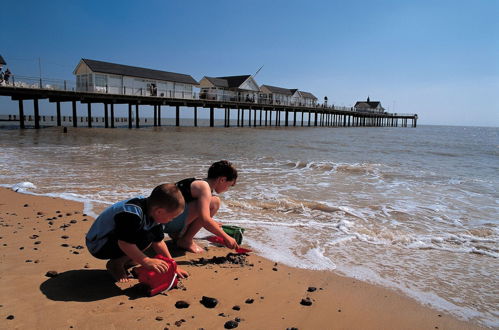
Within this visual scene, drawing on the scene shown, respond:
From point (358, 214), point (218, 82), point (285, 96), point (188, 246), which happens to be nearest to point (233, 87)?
point (218, 82)

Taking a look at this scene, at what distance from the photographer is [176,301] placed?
2439mm

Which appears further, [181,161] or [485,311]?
[181,161]

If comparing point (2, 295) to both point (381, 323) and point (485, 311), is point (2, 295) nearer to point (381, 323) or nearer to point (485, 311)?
point (381, 323)

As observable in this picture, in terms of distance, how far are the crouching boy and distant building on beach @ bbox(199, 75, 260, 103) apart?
145 feet

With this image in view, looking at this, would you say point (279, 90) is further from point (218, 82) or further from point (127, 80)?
point (127, 80)

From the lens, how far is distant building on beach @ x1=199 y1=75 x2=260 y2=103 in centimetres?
4719

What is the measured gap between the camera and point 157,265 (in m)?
2.47

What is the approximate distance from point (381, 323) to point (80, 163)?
9854mm

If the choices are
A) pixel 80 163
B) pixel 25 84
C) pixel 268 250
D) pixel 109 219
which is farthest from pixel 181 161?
pixel 25 84

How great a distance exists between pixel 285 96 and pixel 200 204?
2309 inches

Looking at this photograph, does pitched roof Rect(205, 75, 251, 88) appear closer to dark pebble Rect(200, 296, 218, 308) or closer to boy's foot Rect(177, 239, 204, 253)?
boy's foot Rect(177, 239, 204, 253)

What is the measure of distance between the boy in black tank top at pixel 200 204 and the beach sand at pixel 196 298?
0.64ft

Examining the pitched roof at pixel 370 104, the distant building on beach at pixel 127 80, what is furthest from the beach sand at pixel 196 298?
the pitched roof at pixel 370 104

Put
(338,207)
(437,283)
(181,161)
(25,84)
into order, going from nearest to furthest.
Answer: (437,283), (338,207), (181,161), (25,84)
